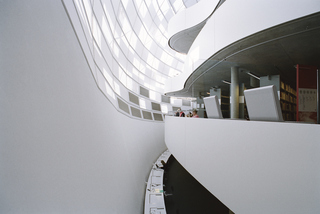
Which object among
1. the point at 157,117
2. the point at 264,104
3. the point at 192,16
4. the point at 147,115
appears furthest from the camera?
the point at 157,117

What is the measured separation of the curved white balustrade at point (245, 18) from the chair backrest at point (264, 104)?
96.9 inches

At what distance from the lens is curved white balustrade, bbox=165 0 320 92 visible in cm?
436

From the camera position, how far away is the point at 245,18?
549 cm

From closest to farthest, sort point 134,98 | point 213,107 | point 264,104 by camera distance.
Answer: point 264,104 < point 213,107 < point 134,98

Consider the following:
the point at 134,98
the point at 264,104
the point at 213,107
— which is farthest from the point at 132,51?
the point at 264,104

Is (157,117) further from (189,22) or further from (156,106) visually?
(189,22)

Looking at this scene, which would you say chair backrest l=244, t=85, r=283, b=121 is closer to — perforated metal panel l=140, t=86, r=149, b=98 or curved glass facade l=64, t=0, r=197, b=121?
curved glass facade l=64, t=0, r=197, b=121

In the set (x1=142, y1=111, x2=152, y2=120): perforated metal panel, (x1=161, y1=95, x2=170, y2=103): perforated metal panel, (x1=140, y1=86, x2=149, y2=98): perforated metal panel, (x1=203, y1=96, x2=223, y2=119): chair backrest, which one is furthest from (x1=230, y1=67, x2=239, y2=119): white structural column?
(x1=161, y1=95, x2=170, y2=103): perforated metal panel

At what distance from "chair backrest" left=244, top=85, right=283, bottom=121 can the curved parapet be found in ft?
27.8

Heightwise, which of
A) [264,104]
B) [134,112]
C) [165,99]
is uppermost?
[165,99]

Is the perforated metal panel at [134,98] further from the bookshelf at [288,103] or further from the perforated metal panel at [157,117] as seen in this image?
the bookshelf at [288,103]

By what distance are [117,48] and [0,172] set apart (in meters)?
12.4

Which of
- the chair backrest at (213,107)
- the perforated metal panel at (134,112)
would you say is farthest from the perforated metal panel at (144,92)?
the chair backrest at (213,107)

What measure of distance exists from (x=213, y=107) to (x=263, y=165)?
2549mm
